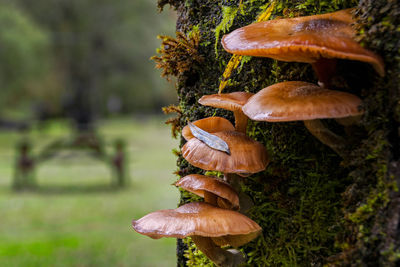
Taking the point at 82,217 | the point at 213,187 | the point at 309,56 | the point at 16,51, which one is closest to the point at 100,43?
the point at 16,51

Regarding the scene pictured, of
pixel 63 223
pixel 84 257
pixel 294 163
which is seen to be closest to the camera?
pixel 294 163

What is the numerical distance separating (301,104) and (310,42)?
162 millimetres

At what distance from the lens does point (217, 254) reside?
1354 mm

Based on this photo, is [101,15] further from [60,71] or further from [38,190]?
[38,190]

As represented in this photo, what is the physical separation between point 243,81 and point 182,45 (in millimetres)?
323

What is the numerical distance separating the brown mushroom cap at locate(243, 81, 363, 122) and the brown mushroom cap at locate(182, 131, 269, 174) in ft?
0.50

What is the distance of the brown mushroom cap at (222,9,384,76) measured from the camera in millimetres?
1006

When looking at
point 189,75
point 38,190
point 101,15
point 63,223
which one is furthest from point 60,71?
point 189,75

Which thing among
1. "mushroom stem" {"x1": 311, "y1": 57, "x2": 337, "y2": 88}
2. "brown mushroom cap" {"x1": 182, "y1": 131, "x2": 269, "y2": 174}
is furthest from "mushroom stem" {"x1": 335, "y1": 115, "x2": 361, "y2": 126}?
"brown mushroom cap" {"x1": 182, "y1": 131, "x2": 269, "y2": 174}

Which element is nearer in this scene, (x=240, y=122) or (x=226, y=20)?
(x=240, y=122)

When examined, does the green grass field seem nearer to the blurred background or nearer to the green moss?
the blurred background

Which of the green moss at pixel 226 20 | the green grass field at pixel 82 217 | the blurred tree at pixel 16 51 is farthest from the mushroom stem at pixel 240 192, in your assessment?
the blurred tree at pixel 16 51

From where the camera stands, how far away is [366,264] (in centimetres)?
111

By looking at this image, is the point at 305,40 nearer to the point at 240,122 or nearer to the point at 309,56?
the point at 309,56
